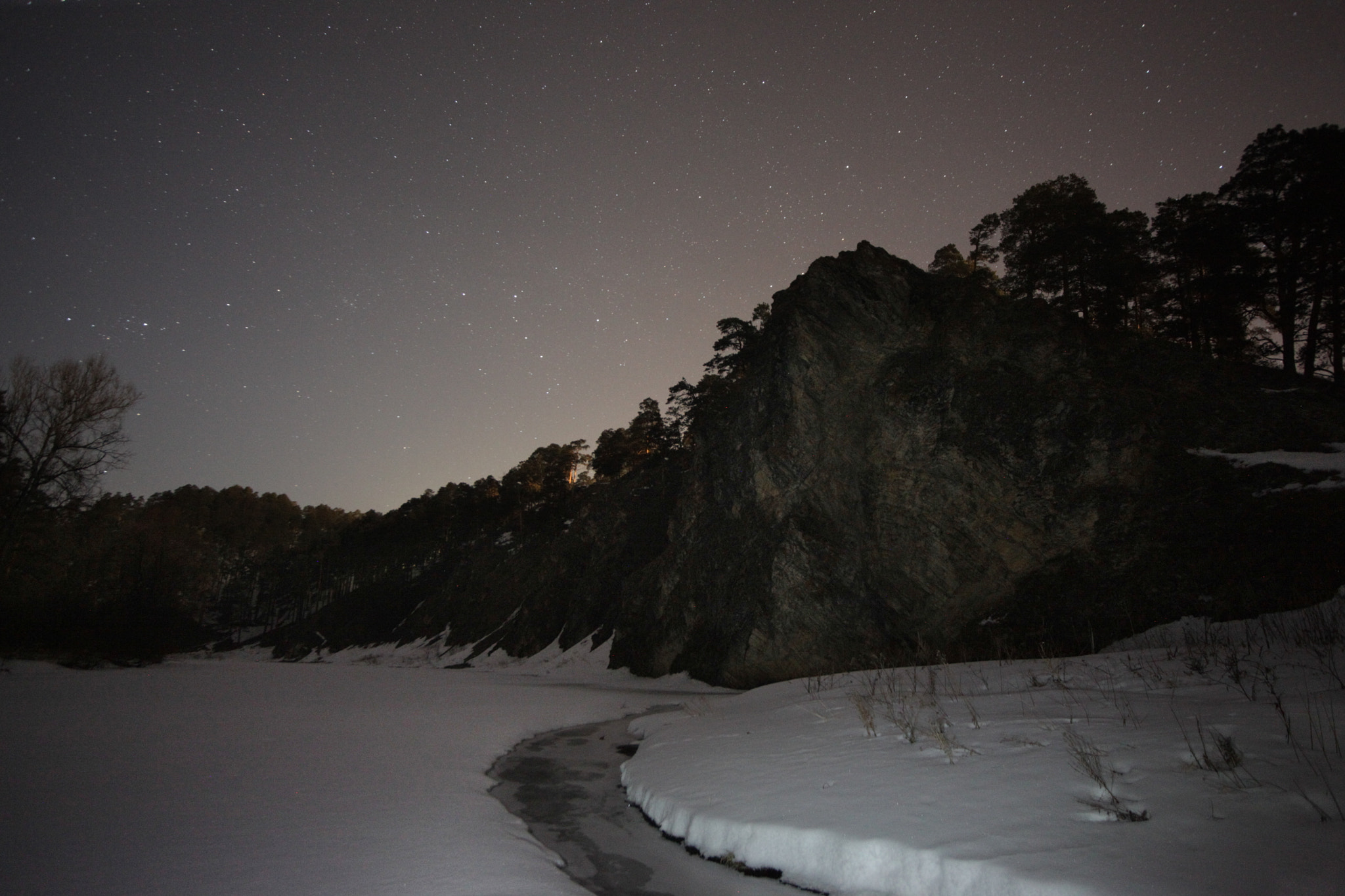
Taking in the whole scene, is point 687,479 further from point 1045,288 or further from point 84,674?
point 84,674

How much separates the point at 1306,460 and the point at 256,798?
24.9 metres

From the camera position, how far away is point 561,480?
218 feet

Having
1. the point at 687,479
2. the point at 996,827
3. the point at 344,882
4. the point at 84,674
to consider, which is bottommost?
the point at 84,674

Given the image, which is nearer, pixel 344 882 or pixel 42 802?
pixel 344 882

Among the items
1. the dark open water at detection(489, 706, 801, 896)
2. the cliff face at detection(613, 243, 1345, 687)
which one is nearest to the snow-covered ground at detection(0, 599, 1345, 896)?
the dark open water at detection(489, 706, 801, 896)

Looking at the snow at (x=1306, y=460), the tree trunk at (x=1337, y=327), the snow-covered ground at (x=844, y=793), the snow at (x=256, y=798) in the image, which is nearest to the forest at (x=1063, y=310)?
the tree trunk at (x=1337, y=327)

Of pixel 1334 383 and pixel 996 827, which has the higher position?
pixel 1334 383

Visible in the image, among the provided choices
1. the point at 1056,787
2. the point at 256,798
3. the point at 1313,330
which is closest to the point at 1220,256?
the point at 1313,330

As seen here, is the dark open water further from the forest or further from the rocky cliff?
the forest

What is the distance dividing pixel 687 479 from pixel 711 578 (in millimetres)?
7241

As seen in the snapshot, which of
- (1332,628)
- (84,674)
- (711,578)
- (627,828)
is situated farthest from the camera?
(711,578)

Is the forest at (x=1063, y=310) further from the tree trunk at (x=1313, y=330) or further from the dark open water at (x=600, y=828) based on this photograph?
the dark open water at (x=600, y=828)

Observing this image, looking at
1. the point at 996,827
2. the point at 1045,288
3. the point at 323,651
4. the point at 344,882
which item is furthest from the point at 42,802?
the point at 323,651

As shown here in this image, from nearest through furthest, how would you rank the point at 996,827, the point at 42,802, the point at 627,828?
the point at 996,827
the point at 42,802
the point at 627,828
